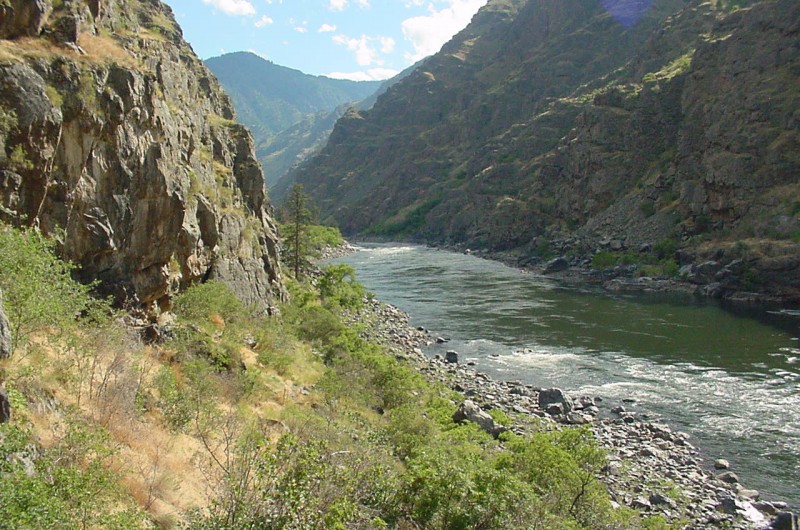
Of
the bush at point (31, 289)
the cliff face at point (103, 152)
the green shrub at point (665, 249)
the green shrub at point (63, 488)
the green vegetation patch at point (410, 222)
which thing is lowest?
the green vegetation patch at point (410, 222)

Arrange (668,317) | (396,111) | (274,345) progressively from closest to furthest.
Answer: (274,345)
(668,317)
(396,111)

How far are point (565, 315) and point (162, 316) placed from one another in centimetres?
3443

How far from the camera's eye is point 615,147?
89312 millimetres

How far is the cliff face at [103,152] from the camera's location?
12.6m

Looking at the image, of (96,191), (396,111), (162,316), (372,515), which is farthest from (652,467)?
(396,111)

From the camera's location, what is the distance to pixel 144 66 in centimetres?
1795

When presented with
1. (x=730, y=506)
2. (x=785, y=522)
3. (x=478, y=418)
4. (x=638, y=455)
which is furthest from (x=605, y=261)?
(x=785, y=522)

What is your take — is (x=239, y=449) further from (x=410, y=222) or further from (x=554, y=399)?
(x=410, y=222)

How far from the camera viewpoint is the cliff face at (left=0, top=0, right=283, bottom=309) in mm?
12555

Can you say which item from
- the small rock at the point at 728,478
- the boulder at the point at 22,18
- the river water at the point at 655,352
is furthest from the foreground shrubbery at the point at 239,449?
the river water at the point at 655,352

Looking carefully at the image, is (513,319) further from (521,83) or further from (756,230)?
(521,83)

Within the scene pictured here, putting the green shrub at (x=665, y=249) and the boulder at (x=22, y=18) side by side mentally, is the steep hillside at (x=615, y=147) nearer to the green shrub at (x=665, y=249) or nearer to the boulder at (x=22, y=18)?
the green shrub at (x=665, y=249)

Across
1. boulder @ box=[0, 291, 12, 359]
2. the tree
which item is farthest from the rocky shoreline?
the tree

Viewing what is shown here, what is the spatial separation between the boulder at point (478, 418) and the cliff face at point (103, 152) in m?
11.6
